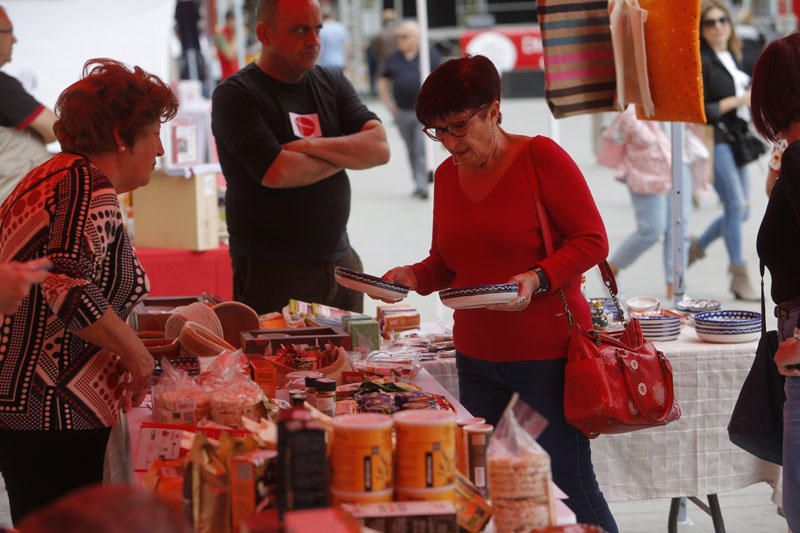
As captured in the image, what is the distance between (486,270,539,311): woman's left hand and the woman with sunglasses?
15.2 ft

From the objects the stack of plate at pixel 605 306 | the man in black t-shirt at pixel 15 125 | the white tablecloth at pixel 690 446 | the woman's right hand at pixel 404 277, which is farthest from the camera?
the man in black t-shirt at pixel 15 125

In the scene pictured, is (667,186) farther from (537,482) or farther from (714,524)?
(537,482)

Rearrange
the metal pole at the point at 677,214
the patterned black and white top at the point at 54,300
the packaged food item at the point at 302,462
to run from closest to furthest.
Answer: the packaged food item at the point at 302,462, the patterned black and white top at the point at 54,300, the metal pole at the point at 677,214


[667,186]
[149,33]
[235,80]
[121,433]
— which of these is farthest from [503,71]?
[121,433]

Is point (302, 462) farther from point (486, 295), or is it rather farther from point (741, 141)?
point (741, 141)

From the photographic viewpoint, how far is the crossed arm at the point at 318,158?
12.7 ft

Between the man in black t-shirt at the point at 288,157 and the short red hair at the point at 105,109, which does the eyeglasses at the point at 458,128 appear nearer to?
the short red hair at the point at 105,109

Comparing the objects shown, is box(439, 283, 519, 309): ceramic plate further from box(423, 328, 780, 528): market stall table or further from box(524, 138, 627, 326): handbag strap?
box(423, 328, 780, 528): market stall table

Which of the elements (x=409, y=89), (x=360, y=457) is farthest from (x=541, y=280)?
(x=409, y=89)

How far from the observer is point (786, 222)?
8.78ft

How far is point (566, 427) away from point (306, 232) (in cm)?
144

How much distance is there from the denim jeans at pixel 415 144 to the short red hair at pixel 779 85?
8.98 metres

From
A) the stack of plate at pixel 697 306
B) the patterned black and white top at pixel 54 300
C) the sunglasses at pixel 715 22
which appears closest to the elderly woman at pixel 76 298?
the patterned black and white top at pixel 54 300

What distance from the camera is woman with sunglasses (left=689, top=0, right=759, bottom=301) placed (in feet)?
23.4
